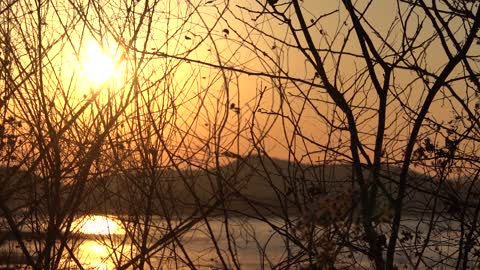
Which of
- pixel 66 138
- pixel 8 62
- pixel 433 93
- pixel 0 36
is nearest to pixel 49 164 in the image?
pixel 66 138

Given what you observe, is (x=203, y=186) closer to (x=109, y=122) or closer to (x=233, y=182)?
(x=233, y=182)

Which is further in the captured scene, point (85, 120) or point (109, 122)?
point (85, 120)

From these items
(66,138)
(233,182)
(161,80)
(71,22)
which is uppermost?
(71,22)

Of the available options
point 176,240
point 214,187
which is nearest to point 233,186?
point 214,187

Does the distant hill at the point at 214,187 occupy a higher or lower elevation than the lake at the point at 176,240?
higher

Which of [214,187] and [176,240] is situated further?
[214,187]

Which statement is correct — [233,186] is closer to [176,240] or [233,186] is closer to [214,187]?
[214,187]

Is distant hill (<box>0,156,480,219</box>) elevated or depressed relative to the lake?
elevated

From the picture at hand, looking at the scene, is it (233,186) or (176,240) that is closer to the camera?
(176,240)

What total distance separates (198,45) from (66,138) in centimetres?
99

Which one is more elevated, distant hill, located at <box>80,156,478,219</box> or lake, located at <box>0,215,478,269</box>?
distant hill, located at <box>80,156,478,219</box>

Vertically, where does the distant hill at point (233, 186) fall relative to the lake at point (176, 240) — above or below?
above

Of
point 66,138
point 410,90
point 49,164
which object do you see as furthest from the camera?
point 66,138

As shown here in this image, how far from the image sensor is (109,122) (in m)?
3.93
